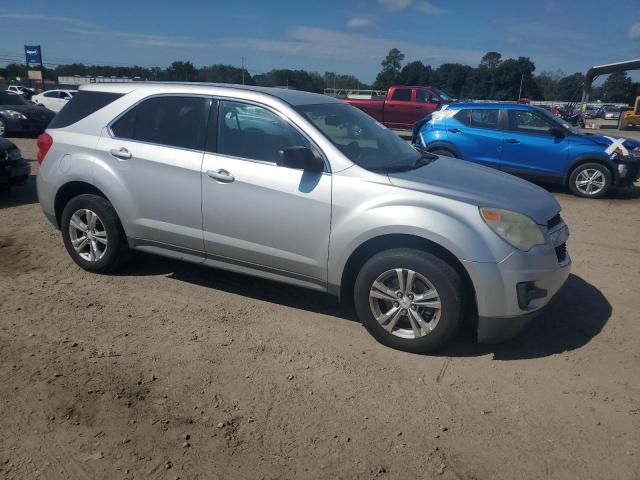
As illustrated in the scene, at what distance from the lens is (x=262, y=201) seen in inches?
154

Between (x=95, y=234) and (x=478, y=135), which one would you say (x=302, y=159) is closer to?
(x=95, y=234)

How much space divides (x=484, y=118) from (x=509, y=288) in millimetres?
7640

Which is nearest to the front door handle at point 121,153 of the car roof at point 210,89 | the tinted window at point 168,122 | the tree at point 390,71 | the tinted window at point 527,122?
the tinted window at point 168,122

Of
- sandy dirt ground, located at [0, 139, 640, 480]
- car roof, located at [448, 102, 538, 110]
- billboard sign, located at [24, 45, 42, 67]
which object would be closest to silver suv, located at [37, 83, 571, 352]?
sandy dirt ground, located at [0, 139, 640, 480]

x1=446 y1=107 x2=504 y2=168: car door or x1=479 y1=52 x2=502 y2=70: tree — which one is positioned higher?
x1=479 y1=52 x2=502 y2=70: tree

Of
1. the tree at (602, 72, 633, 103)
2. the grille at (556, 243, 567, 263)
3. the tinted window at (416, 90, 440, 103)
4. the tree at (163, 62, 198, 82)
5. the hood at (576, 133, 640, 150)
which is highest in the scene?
the tree at (602, 72, 633, 103)

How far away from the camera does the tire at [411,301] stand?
3.42m

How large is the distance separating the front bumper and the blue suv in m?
6.85

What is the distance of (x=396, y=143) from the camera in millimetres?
4719

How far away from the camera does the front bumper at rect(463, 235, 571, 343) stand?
10.9 ft

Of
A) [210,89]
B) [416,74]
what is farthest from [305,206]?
[416,74]

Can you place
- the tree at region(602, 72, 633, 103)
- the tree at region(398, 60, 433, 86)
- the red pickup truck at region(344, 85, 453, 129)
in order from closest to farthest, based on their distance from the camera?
the red pickup truck at region(344, 85, 453, 129) → the tree at region(398, 60, 433, 86) → the tree at region(602, 72, 633, 103)

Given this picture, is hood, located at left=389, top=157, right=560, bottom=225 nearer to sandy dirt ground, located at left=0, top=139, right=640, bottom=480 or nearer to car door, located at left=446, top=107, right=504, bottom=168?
sandy dirt ground, located at left=0, top=139, right=640, bottom=480

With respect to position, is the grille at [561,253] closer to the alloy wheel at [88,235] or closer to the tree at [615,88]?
the alloy wheel at [88,235]
